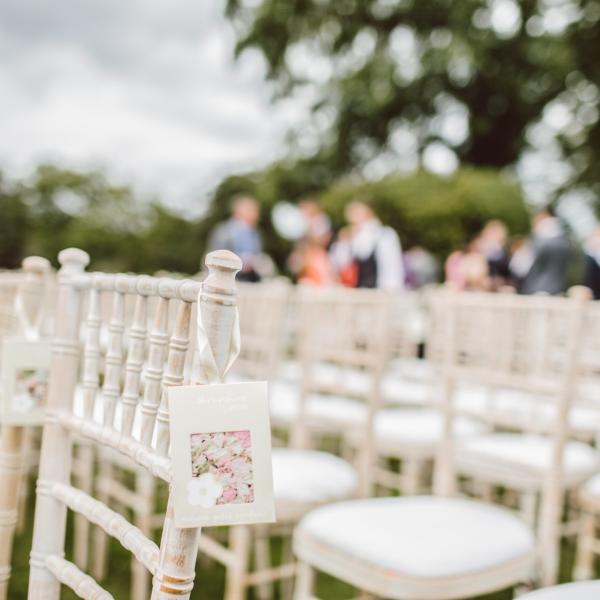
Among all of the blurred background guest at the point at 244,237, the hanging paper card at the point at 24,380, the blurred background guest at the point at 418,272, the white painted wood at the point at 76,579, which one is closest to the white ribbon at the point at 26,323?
the hanging paper card at the point at 24,380

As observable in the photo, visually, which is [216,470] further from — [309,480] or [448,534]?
[309,480]

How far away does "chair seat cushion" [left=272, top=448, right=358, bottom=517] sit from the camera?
1.95m

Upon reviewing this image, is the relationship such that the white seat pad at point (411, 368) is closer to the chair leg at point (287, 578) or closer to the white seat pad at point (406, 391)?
the white seat pad at point (406, 391)

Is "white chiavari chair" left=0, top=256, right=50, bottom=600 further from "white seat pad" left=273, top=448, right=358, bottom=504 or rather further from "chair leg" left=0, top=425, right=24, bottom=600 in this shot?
"white seat pad" left=273, top=448, right=358, bottom=504

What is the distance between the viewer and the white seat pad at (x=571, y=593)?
1.06 metres

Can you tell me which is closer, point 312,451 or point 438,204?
point 312,451

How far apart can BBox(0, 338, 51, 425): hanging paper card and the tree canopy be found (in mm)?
14195

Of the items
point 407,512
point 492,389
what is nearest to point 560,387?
point 492,389

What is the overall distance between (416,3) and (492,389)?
560 inches

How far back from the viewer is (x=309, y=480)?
2014mm

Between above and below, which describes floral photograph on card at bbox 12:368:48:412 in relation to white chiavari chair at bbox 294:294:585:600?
above

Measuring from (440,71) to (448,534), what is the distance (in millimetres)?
14843

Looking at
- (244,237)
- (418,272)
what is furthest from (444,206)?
(244,237)

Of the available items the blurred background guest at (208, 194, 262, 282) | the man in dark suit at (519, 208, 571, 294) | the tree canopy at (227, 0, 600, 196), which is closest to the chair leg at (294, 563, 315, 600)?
the blurred background guest at (208, 194, 262, 282)
